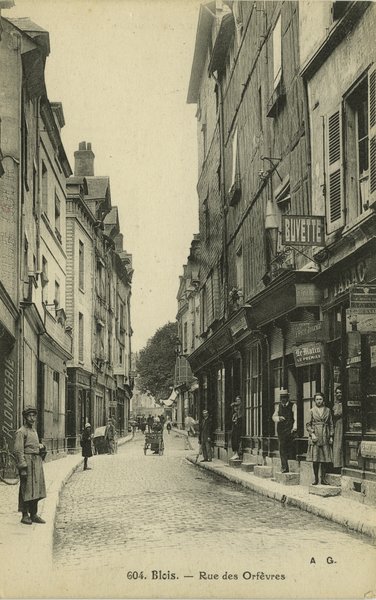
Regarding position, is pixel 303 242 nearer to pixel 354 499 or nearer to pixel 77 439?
pixel 354 499

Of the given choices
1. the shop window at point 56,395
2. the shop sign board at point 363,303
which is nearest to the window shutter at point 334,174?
the shop sign board at point 363,303

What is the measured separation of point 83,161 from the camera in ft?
142

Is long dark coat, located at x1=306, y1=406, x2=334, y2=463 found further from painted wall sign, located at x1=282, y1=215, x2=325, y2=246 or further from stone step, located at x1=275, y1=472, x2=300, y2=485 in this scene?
painted wall sign, located at x1=282, y1=215, x2=325, y2=246

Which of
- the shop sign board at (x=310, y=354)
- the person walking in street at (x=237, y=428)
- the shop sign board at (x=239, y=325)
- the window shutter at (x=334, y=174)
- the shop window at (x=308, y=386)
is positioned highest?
the window shutter at (x=334, y=174)

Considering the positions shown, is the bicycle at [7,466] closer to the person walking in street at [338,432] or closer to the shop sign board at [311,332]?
the shop sign board at [311,332]

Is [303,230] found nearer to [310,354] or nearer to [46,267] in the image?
[310,354]

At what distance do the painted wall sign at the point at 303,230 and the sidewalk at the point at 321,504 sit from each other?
3.86 meters

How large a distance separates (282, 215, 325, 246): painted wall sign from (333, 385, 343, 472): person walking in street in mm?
2381

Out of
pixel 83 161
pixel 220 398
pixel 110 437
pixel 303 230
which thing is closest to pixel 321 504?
pixel 303 230

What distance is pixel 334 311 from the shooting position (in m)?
13.3

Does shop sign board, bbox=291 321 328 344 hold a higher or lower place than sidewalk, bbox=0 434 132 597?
higher

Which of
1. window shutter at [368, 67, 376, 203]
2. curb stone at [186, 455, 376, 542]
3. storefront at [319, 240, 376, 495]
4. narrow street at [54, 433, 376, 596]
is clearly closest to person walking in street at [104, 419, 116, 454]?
curb stone at [186, 455, 376, 542]

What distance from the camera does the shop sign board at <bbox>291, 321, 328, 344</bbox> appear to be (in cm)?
1330

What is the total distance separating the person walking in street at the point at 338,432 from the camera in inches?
500
